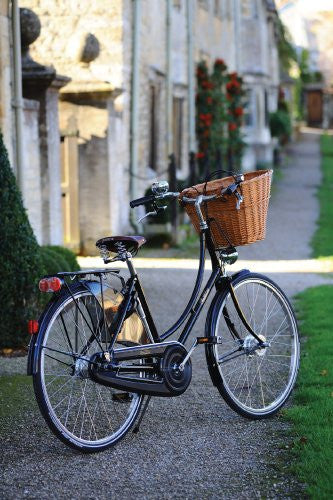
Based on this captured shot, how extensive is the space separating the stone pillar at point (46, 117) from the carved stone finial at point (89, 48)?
100 inches

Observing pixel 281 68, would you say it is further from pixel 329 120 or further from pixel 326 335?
pixel 326 335

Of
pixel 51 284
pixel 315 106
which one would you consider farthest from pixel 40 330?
pixel 315 106

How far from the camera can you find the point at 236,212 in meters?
5.07

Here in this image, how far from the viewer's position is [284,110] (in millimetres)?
41656

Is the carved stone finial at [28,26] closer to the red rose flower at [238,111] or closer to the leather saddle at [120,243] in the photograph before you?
the leather saddle at [120,243]

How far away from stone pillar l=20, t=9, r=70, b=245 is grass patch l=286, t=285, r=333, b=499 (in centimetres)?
315

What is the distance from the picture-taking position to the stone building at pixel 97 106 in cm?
1030

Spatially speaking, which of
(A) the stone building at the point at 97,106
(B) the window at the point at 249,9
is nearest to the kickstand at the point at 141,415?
(A) the stone building at the point at 97,106

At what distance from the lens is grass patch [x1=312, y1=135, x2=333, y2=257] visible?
1506 cm

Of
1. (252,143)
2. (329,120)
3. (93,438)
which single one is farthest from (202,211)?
(329,120)

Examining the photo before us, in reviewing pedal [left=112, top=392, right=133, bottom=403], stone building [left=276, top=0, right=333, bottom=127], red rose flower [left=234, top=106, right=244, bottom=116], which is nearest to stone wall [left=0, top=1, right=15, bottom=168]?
pedal [left=112, top=392, right=133, bottom=403]

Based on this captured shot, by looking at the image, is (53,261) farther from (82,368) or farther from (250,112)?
(250,112)

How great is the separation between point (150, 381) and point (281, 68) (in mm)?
46902

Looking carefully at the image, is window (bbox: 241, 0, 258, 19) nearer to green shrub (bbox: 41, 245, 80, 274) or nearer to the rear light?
green shrub (bbox: 41, 245, 80, 274)
